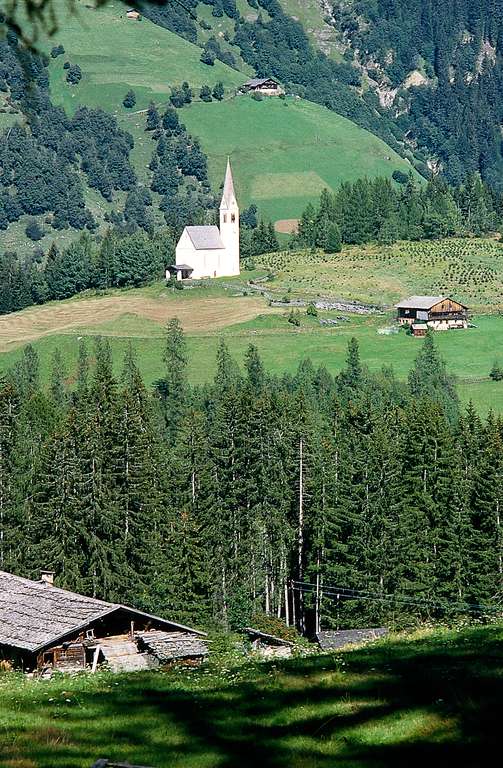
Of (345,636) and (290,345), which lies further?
(290,345)

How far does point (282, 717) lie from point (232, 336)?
11219 centimetres

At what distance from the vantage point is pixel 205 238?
16100 centimetres

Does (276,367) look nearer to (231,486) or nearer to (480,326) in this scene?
(480,326)

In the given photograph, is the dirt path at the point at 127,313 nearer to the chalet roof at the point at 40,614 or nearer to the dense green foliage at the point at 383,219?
the dense green foliage at the point at 383,219

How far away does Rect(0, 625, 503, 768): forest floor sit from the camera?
44.3 ft

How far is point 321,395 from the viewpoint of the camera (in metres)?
107

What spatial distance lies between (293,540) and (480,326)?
7445cm

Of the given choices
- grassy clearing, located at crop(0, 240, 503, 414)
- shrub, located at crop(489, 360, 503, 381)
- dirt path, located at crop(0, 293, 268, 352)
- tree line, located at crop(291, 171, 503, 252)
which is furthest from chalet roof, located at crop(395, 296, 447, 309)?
tree line, located at crop(291, 171, 503, 252)

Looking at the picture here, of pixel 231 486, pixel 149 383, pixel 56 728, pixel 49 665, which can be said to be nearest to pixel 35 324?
pixel 149 383

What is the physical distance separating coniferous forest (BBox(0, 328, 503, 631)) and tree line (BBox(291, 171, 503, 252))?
4058 inches

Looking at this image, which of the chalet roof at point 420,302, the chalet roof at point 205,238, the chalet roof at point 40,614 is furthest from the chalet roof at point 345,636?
the chalet roof at point 205,238

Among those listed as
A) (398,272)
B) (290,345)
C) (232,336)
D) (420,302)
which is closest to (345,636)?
(290,345)

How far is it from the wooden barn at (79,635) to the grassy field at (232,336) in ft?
240

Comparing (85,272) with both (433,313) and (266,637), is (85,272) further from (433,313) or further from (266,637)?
(266,637)
